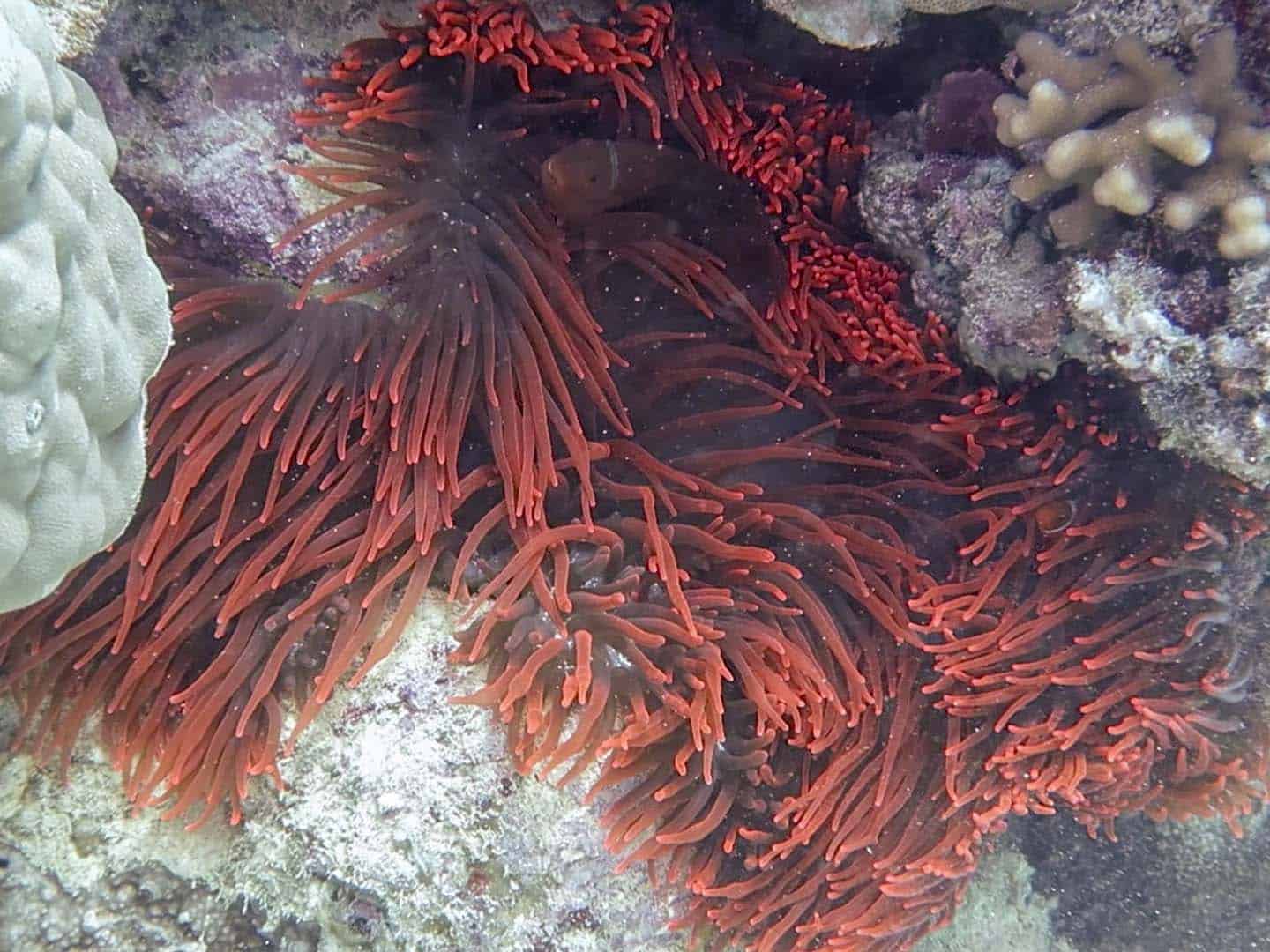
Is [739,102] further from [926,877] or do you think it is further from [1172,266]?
[926,877]

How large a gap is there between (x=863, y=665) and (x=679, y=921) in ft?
2.91

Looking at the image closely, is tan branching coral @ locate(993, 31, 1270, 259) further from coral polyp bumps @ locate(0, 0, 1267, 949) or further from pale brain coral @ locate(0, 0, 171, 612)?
pale brain coral @ locate(0, 0, 171, 612)

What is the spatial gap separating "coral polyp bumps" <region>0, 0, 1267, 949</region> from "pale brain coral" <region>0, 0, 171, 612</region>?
17.2 inches

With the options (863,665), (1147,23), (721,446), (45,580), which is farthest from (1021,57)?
(45,580)

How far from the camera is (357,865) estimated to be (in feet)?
7.97

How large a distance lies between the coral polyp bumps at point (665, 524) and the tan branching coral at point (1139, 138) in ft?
1.81

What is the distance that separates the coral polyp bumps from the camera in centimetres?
236

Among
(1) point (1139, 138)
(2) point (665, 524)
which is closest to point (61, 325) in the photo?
(2) point (665, 524)

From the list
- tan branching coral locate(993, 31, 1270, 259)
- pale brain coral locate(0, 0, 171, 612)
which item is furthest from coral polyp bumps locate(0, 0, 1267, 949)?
tan branching coral locate(993, 31, 1270, 259)

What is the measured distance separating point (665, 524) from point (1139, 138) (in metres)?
1.43

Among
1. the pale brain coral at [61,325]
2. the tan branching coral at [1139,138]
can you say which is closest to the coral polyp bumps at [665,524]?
the pale brain coral at [61,325]

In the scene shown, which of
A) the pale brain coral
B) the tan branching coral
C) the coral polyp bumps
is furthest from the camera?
the coral polyp bumps

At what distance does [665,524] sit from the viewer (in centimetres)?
254

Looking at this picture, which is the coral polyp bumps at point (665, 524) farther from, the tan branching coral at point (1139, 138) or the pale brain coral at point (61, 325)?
the tan branching coral at point (1139, 138)
